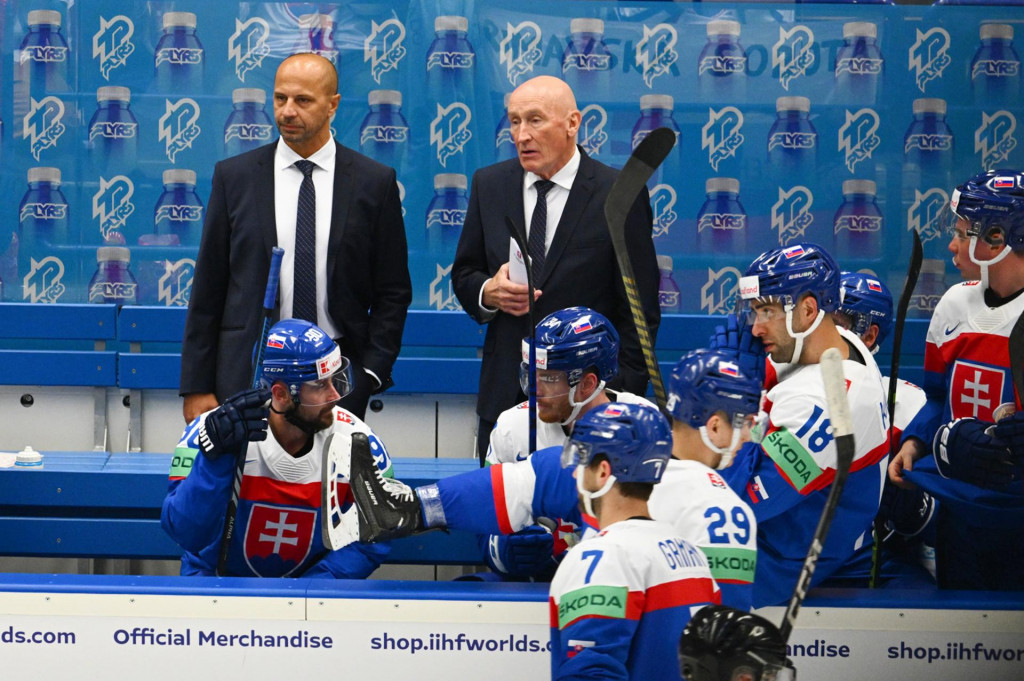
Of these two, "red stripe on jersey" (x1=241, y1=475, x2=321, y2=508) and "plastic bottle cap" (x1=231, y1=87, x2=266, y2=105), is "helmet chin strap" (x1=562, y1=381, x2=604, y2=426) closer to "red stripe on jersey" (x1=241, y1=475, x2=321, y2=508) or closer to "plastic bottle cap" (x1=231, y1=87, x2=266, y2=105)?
"red stripe on jersey" (x1=241, y1=475, x2=321, y2=508)

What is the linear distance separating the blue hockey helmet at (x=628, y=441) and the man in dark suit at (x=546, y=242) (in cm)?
149

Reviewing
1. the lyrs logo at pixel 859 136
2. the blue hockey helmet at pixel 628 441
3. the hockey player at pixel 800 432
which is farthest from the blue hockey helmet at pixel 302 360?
the lyrs logo at pixel 859 136

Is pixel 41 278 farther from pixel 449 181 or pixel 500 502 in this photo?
pixel 500 502

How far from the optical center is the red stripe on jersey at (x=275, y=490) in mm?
3307

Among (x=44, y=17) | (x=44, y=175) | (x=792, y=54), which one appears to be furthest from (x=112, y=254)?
(x=792, y=54)

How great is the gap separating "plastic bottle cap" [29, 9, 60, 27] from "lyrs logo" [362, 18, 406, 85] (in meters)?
1.21

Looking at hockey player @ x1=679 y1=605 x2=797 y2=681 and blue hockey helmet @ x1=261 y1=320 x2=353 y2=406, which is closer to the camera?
hockey player @ x1=679 y1=605 x2=797 y2=681

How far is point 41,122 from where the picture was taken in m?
5.19

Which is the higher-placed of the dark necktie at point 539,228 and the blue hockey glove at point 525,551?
the dark necktie at point 539,228

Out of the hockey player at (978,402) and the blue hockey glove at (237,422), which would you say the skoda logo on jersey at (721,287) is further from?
the blue hockey glove at (237,422)

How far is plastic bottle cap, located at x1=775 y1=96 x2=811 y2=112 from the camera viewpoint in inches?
208

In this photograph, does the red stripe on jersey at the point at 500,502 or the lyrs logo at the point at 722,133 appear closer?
the red stripe on jersey at the point at 500,502

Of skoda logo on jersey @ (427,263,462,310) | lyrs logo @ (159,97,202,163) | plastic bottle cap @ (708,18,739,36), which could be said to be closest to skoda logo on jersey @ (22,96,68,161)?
lyrs logo @ (159,97,202,163)

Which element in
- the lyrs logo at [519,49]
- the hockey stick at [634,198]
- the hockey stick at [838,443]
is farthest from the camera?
the lyrs logo at [519,49]
